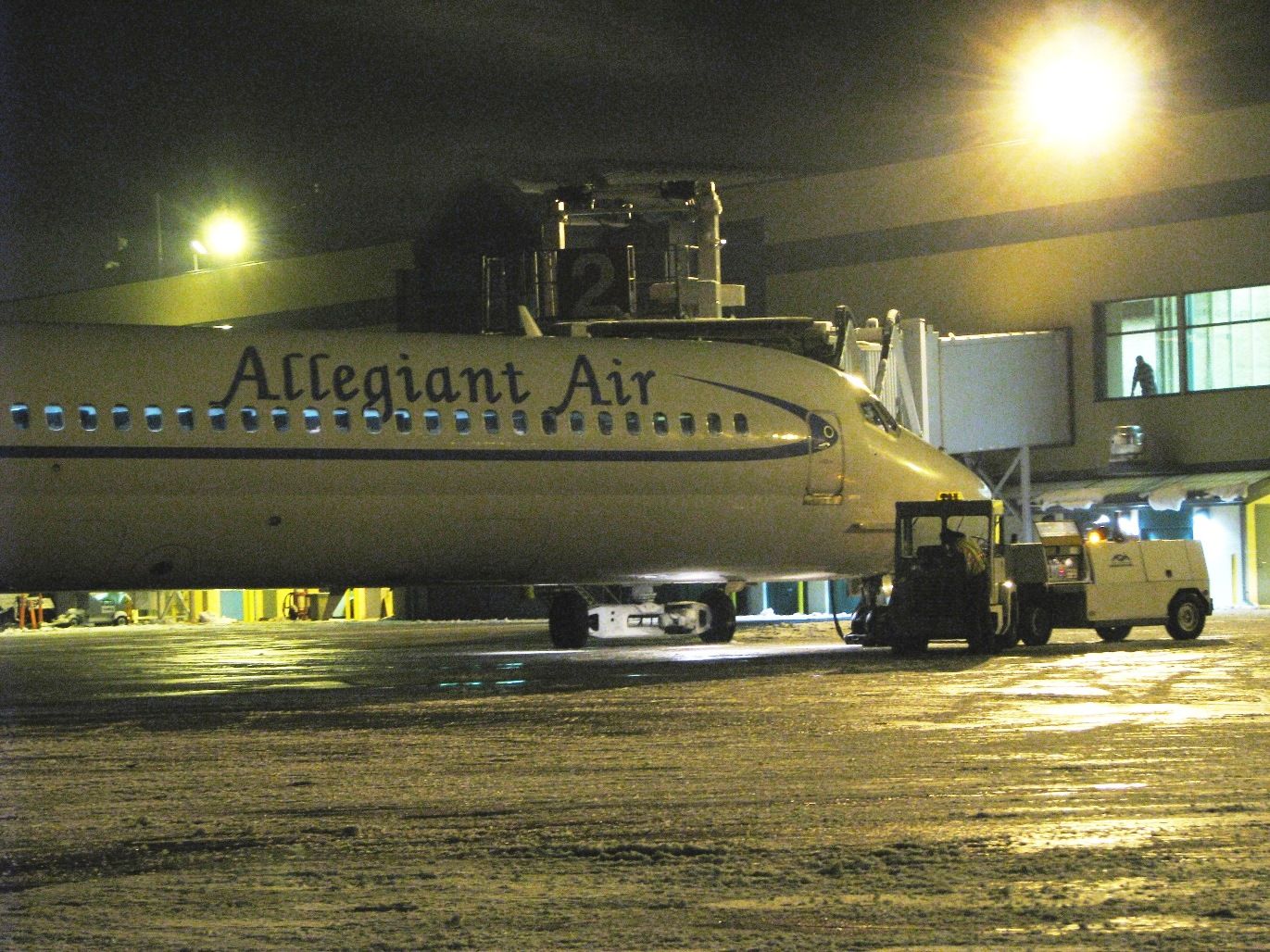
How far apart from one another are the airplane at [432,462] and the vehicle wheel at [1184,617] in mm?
4030

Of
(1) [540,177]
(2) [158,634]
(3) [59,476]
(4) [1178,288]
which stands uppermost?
(1) [540,177]

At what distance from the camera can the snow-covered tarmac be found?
25.2ft

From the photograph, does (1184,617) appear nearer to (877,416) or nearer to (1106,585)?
(1106,585)

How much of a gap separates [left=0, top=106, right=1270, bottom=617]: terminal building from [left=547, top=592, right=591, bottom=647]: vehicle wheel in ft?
49.2

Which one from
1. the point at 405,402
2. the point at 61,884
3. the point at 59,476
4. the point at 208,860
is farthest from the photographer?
the point at 405,402

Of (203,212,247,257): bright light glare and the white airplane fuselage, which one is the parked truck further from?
(203,212,247,257): bright light glare

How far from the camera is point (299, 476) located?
23453 mm

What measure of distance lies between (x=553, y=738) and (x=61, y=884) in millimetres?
6422

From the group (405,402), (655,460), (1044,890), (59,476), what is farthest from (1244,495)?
(1044,890)

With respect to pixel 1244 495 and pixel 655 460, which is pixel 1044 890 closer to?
pixel 655 460

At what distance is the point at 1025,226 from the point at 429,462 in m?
26.5

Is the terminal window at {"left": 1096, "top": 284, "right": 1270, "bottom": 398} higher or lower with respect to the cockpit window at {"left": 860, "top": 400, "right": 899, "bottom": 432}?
higher

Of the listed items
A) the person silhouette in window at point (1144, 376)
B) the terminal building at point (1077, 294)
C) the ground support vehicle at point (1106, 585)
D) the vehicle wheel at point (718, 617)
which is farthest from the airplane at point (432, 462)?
the person silhouette in window at point (1144, 376)

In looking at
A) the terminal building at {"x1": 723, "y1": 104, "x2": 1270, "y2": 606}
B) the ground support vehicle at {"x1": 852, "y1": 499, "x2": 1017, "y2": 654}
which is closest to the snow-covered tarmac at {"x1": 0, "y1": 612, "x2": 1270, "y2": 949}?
the ground support vehicle at {"x1": 852, "y1": 499, "x2": 1017, "y2": 654}
